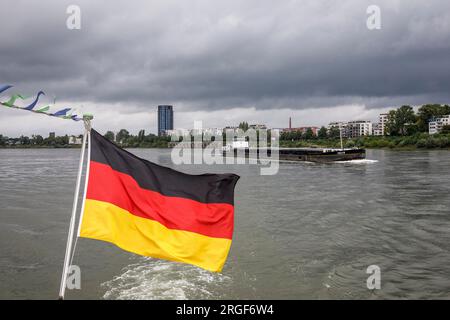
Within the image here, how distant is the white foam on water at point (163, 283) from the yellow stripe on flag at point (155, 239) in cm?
351

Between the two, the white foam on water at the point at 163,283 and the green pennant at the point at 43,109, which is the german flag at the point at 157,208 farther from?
the white foam on water at the point at 163,283

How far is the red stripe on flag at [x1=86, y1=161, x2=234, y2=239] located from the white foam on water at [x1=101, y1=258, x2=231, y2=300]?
3.62 meters

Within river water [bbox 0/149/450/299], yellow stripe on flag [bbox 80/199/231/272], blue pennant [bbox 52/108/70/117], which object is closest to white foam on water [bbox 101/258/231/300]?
river water [bbox 0/149/450/299]

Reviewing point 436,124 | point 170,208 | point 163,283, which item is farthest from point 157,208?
point 436,124

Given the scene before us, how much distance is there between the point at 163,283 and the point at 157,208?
456 centimetres

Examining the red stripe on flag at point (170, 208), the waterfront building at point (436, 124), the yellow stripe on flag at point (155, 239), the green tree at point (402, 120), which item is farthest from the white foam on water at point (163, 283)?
the waterfront building at point (436, 124)

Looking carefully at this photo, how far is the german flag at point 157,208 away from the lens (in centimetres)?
502

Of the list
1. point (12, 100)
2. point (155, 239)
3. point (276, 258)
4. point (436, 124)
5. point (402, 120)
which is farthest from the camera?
point (436, 124)

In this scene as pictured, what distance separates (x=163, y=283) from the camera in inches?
365

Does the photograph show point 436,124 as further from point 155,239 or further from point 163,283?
point 155,239

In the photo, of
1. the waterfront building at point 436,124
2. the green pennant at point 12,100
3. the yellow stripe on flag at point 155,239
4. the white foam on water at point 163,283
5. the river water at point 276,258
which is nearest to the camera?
the green pennant at point 12,100
